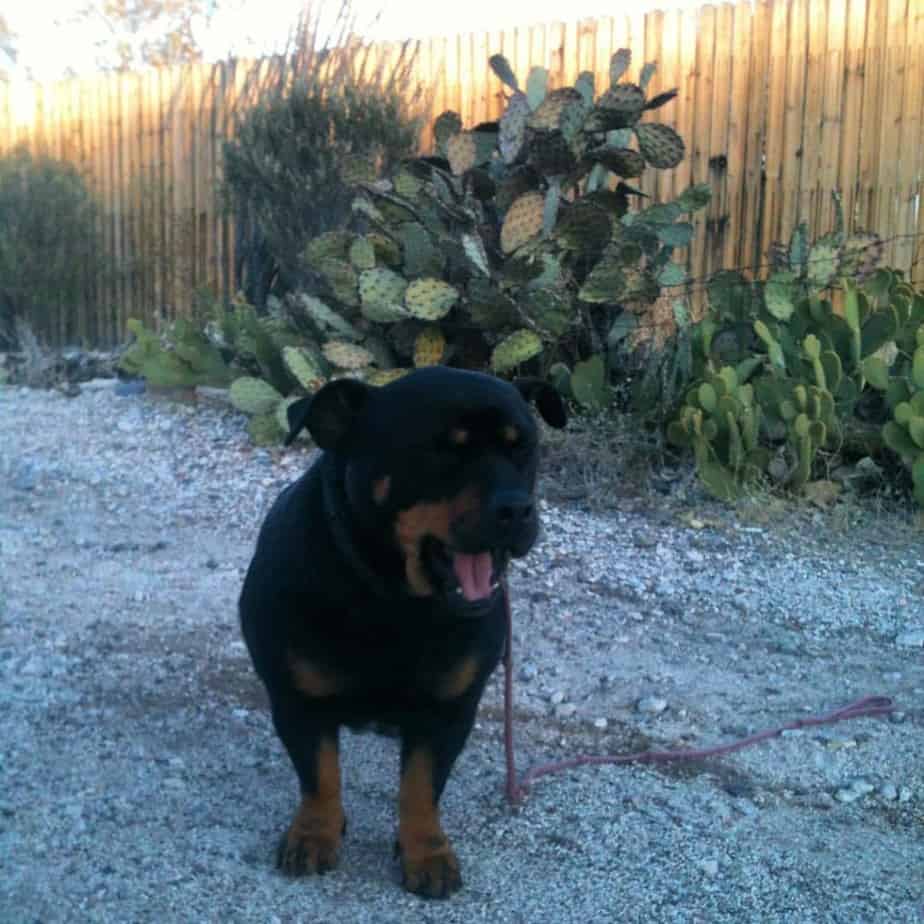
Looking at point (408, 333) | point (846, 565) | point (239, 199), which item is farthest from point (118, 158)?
point (846, 565)

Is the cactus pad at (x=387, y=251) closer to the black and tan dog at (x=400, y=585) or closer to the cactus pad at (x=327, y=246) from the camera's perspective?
the cactus pad at (x=327, y=246)

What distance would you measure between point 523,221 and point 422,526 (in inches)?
185

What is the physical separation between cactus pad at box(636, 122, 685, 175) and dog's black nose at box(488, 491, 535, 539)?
5447mm

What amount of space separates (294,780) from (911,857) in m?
1.75

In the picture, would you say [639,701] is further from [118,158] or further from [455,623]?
[118,158]

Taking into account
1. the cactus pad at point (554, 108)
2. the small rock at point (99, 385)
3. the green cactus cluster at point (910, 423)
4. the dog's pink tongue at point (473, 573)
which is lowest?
the small rock at point (99, 385)

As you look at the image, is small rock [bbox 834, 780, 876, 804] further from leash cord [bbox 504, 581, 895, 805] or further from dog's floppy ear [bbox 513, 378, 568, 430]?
dog's floppy ear [bbox 513, 378, 568, 430]

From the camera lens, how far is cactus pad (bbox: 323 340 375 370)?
752 cm

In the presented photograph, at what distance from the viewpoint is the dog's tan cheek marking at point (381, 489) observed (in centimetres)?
299

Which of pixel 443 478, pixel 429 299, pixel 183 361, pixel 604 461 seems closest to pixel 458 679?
pixel 443 478

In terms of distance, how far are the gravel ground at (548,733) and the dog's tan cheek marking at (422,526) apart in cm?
80

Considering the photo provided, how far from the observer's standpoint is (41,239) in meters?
11.7

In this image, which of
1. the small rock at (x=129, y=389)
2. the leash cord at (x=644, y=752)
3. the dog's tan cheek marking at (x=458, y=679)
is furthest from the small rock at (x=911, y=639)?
the small rock at (x=129, y=389)

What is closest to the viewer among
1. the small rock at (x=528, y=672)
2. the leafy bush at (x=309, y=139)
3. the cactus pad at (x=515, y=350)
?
the small rock at (x=528, y=672)
